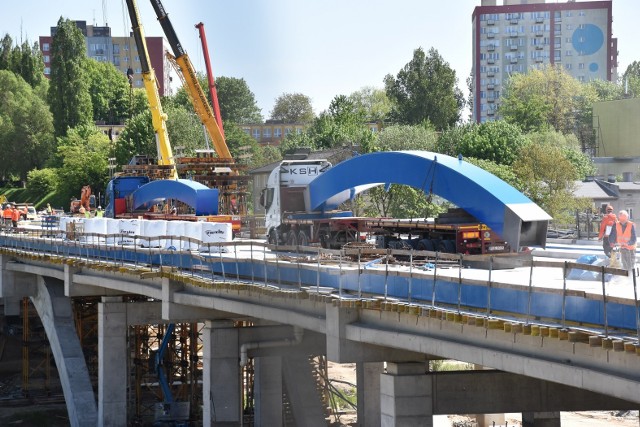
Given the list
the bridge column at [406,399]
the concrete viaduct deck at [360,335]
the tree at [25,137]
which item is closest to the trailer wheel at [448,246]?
the concrete viaduct deck at [360,335]

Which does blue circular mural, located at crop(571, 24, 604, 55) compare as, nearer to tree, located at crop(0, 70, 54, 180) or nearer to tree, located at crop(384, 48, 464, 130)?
tree, located at crop(384, 48, 464, 130)

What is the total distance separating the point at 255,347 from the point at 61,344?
1634 cm

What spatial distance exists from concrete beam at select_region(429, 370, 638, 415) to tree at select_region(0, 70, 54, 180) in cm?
12658

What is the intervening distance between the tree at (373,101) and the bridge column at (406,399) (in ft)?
487

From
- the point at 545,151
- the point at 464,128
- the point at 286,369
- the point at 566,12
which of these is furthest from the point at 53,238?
the point at 566,12

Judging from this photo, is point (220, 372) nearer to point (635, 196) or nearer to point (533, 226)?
point (533, 226)

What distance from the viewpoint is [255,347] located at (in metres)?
39.7

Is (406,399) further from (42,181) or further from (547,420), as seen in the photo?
(42,181)

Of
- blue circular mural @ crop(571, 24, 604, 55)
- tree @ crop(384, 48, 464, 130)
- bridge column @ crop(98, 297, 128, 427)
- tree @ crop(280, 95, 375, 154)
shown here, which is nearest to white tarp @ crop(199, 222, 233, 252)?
bridge column @ crop(98, 297, 128, 427)

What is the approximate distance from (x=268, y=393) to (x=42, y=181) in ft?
342

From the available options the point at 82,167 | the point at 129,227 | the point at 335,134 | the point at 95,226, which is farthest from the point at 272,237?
the point at 82,167

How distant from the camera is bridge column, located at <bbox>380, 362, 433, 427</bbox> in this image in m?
25.7

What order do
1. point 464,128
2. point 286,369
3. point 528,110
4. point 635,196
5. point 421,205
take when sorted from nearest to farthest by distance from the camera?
point 286,369, point 421,205, point 635,196, point 464,128, point 528,110

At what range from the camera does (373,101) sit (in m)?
192
